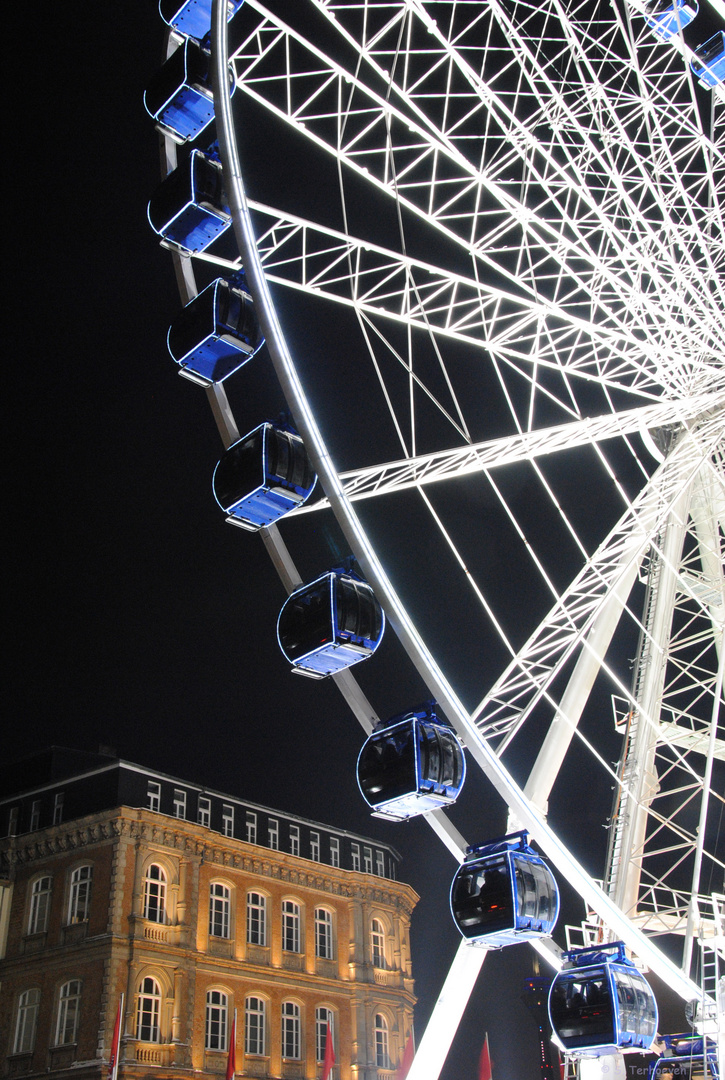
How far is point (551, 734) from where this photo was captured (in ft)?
51.5

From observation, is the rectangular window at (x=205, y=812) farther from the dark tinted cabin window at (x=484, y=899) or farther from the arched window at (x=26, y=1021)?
the dark tinted cabin window at (x=484, y=899)

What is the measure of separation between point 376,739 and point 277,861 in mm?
36335

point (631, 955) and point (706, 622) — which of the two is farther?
point (706, 622)

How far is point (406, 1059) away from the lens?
4466 centimetres

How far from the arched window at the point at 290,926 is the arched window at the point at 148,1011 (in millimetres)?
8387

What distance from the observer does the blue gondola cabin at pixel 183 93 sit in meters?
15.1

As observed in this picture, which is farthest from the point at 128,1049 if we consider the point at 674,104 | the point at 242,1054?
the point at 674,104

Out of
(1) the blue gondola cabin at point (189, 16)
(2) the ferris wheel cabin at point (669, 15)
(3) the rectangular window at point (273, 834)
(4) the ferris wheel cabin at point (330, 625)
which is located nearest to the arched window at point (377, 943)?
(3) the rectangular window at point (273, 834)

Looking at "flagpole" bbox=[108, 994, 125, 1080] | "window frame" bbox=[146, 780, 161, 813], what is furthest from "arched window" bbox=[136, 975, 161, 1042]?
"window frame" bbox=[146, 780, 161, 813]

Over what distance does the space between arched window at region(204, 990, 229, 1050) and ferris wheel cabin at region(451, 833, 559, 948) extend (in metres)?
32.2

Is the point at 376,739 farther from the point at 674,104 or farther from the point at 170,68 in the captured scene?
the point at 674,104

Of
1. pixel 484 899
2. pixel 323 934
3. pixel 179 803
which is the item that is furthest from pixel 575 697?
pixel 323 934

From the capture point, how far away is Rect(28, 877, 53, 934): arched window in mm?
41500

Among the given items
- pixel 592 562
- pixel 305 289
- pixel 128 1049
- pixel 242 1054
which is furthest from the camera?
pixel 242 1054
